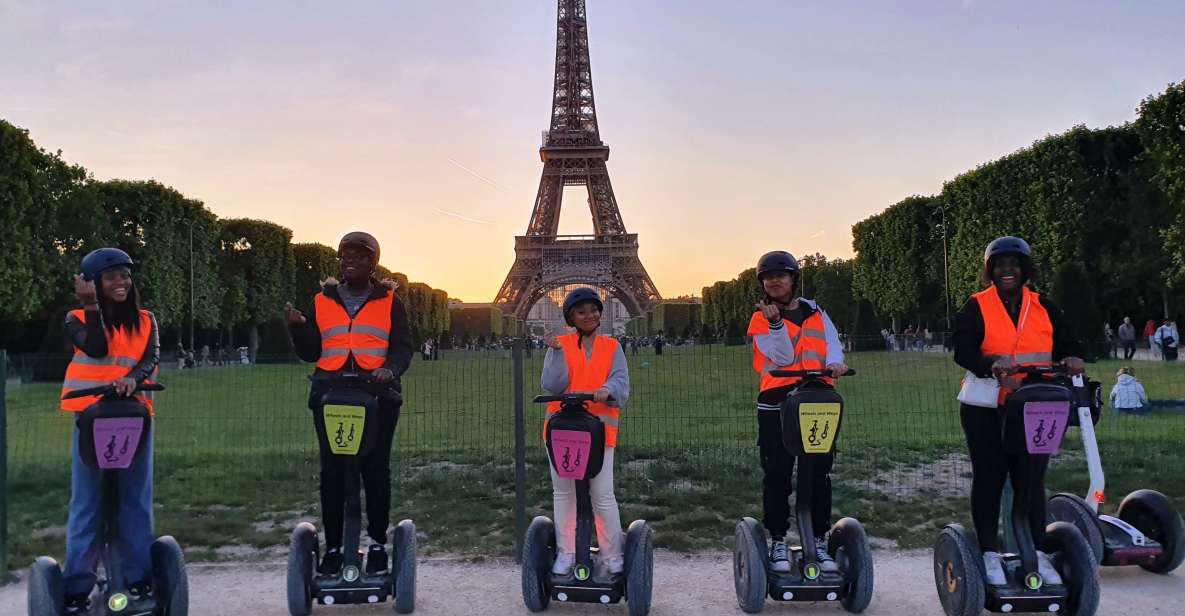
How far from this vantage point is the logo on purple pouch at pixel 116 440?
3.62 metres

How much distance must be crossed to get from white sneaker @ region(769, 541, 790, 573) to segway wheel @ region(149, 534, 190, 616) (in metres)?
2.72

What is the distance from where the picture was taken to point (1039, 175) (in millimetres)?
28953

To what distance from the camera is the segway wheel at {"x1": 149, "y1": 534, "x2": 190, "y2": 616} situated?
375 cm

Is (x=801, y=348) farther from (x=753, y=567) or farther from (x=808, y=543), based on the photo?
(x=753, y=567)

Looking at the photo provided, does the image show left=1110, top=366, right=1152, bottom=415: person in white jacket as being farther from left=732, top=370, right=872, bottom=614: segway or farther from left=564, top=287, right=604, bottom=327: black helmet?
left=564, top=287, right=604, bottom=327: black helmet

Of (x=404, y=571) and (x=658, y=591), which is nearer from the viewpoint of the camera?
(x=404, y=571)

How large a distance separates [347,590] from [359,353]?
112 centimetres

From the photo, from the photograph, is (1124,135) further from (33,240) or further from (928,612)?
(33,240)

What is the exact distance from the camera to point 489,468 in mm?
8172

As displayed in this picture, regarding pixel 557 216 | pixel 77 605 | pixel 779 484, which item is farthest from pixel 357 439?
pixel 557 216

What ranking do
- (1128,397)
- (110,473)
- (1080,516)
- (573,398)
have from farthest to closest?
(1128,397) < (1080,516) < (573,398) < (110,473)

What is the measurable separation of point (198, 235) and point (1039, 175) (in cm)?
3221

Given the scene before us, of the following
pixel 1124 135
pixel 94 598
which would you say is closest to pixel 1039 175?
pixel 1124 135

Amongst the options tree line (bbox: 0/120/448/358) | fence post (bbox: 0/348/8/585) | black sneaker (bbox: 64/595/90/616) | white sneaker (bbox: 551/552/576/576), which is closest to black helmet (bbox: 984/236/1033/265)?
white sneaker (bbox: 551/552/576/576)
